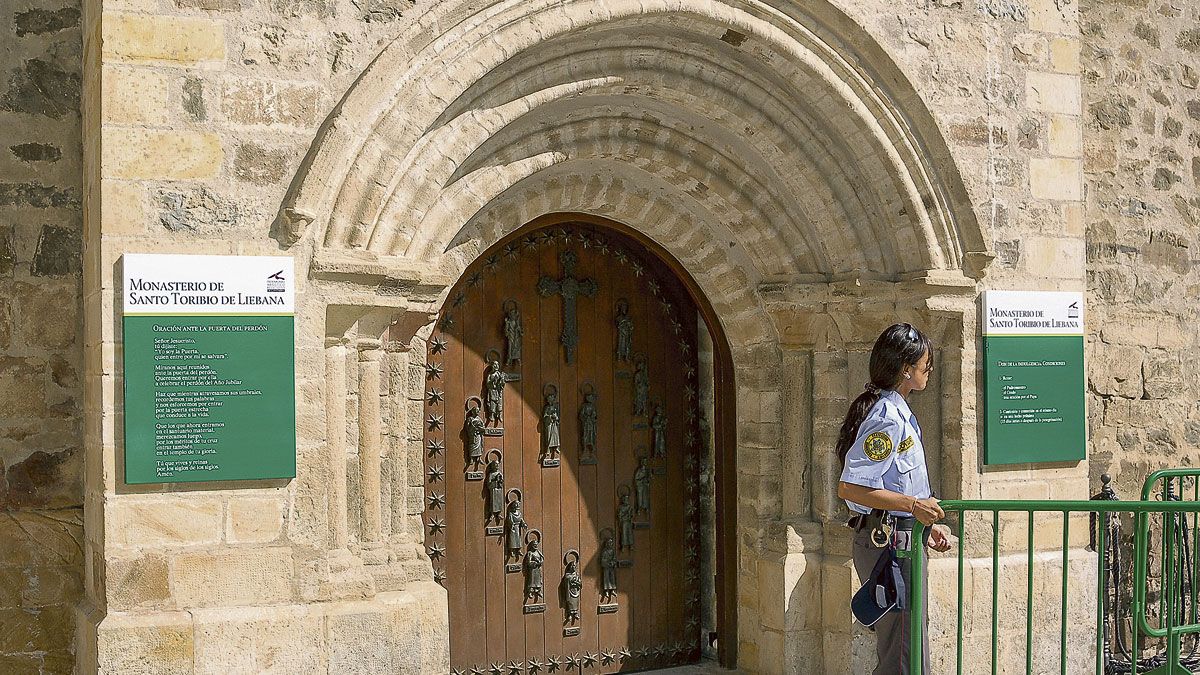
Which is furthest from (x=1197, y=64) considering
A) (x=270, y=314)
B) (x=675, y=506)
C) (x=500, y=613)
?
(x=270, y=314)

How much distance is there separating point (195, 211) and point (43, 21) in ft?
3.81

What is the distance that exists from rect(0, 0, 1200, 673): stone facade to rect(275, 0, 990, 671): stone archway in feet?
0.05

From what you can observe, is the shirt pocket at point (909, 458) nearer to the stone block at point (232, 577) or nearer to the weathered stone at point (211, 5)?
the stone block at point (232, 577)

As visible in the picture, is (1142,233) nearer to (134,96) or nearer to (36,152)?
(134,96)

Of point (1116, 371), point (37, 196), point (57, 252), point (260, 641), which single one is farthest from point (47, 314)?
point (1116, 371)

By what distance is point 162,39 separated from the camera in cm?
407

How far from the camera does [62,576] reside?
4570mm

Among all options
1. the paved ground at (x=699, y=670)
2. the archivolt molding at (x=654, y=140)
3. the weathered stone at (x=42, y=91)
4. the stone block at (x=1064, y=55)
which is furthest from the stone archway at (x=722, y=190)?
the weathered stone at (x=42, y=91)

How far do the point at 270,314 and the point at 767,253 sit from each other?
8.25ft

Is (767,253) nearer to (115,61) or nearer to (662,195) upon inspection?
(662,195)

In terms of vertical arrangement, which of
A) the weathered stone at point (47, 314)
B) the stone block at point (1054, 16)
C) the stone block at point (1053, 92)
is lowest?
the weathered stone at point (47, 314)

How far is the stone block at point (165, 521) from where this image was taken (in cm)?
399

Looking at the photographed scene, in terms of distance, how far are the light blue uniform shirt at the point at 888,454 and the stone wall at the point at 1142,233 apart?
9.37 feet

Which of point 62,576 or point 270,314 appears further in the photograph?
point 62,576
